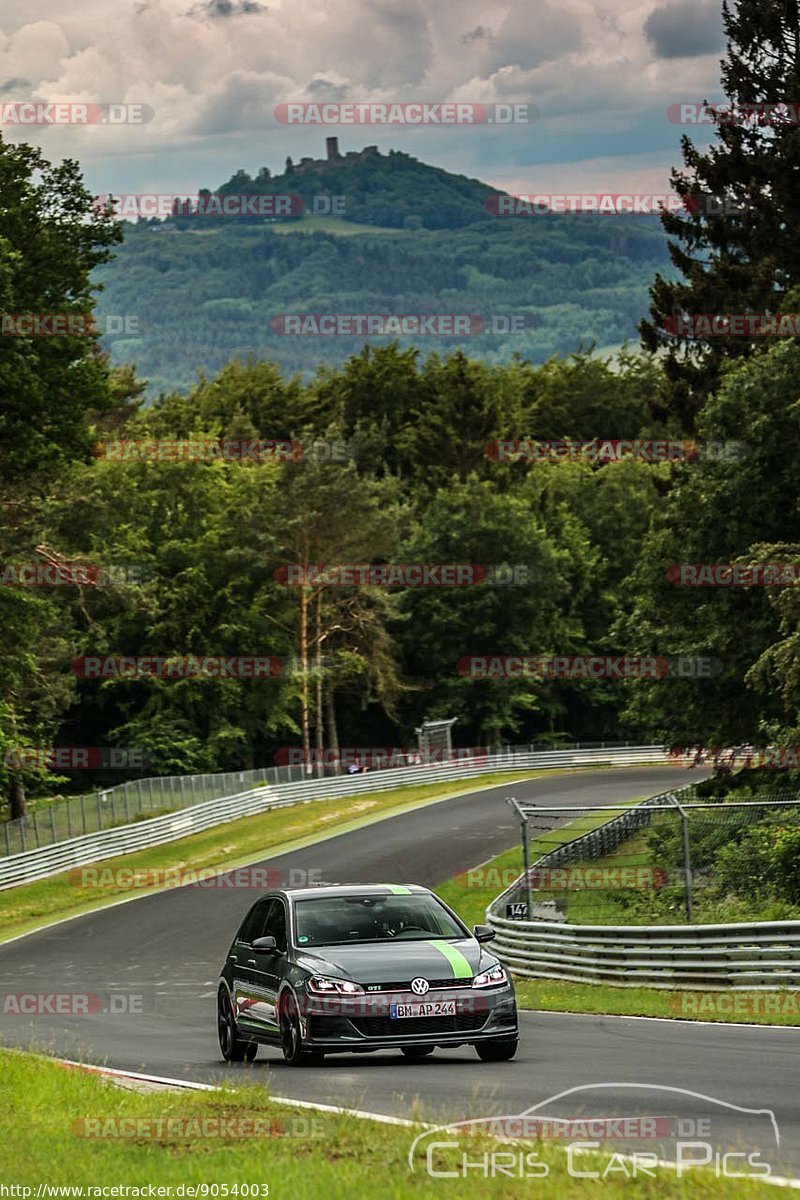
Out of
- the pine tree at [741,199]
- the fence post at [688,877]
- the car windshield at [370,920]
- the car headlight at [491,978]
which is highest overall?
the pine tree at [741,199]

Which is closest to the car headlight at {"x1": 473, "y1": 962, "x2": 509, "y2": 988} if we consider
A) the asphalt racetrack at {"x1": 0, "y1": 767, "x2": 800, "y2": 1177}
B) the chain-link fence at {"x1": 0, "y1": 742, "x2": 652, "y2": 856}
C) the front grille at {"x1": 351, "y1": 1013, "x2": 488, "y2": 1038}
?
the front grille at {"x1": 351, "y1": 1013, "x2": 488, "y2": 1038}

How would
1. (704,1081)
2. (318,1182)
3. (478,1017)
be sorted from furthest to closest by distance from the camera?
1. (478,1017)
2. (704,1081)
3. (318,1182)

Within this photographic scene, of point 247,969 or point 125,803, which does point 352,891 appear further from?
point 125,803

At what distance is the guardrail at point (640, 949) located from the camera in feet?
63.6

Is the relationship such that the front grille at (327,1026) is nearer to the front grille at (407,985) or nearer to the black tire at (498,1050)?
the front grille at (407,985)

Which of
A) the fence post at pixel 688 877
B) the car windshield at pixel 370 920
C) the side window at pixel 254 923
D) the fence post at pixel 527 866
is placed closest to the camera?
the car windshield at pixel 370 920

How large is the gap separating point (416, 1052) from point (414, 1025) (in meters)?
1.25

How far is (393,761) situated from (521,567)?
1499 centimetres

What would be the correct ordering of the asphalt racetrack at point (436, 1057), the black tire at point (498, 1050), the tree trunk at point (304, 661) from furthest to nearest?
the tree trunk at point (304, 661), the black tire at point (498, 1050), the asphalt racetrack at point (436, 1057)

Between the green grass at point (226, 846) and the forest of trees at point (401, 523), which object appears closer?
the forest of trees at point (401, 523)

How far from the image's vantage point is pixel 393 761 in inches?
3285

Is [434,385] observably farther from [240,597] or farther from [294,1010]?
[294,1010]

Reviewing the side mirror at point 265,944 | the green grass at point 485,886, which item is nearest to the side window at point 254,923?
the side mirror at point 265,944

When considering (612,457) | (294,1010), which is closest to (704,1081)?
(294,1010)
